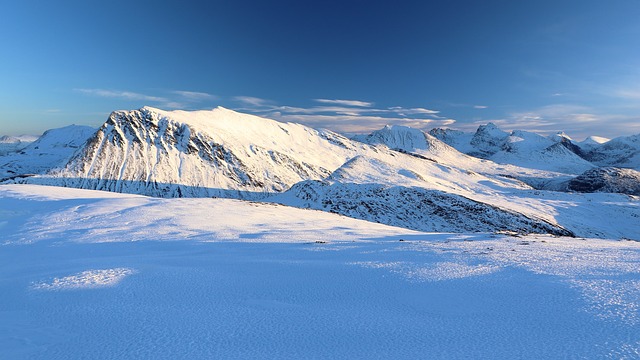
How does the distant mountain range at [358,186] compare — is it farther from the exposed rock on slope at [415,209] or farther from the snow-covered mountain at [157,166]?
the snow-covered mountain at [157,166]

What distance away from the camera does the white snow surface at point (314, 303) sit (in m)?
5.37

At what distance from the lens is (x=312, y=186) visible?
86.9 m

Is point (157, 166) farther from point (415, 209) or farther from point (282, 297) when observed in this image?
point (282, 297)

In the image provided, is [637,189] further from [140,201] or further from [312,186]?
[140,201]

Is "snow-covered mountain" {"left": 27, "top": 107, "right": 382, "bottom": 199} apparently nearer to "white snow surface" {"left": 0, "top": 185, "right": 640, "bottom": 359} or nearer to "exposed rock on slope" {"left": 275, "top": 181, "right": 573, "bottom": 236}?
"exposed rock on slope" {"left": 275, "top": 181, "right": 573, "bottom": 236}

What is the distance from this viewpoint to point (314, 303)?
730 centimetres

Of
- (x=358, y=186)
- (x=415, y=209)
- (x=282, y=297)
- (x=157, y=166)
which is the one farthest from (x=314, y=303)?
(x=157, y=166)

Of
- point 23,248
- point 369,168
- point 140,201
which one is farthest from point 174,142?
point 23,248

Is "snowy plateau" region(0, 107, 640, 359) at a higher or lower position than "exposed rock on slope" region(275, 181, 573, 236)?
higher

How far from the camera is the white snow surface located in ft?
17.6

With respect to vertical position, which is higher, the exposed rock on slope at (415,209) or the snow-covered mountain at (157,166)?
the snow-covered mountain at (157,166)

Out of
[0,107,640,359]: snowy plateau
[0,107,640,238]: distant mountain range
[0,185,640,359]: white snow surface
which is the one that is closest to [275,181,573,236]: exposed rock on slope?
[0,107,640,238]: distant mountain range

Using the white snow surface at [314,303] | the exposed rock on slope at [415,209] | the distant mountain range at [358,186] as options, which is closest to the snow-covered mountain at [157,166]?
the distant mountain range at [358,186]

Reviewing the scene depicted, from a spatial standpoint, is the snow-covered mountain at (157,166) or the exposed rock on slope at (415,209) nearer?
the exposed rock on slope at (415,209)
